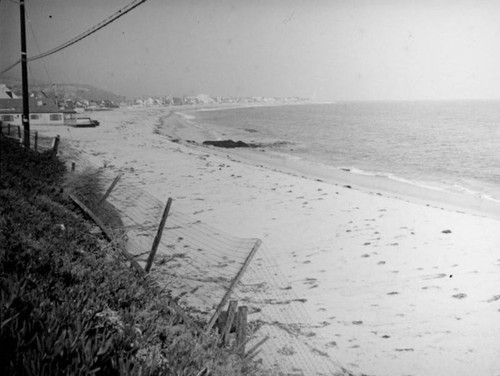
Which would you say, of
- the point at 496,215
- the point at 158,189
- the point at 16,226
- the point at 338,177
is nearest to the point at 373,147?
the point at 338,177

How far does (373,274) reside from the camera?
30.6ft

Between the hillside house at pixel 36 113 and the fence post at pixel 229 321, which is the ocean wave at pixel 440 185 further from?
the hillside house at pixel 36 113

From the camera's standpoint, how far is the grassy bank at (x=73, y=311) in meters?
2.20

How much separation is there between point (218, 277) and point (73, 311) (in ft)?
19.5

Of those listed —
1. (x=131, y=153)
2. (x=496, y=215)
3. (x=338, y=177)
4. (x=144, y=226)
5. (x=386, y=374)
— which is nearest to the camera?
(x=386, y=374)

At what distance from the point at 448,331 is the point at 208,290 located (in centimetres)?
490

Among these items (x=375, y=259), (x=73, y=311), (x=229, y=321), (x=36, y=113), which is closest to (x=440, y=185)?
(x=375, y=259)

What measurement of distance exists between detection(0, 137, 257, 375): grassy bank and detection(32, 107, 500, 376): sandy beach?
339 centimetres

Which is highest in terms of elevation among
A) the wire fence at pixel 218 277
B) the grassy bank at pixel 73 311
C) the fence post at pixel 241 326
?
the grassy bank at pixel 73 311

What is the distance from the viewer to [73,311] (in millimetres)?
2842

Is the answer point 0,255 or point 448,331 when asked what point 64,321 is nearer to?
point 0,255

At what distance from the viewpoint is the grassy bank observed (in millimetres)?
2203

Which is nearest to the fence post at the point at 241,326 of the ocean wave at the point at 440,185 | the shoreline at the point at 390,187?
the shoreline at the point at 390,187

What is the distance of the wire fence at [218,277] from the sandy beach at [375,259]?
15.4 inches
